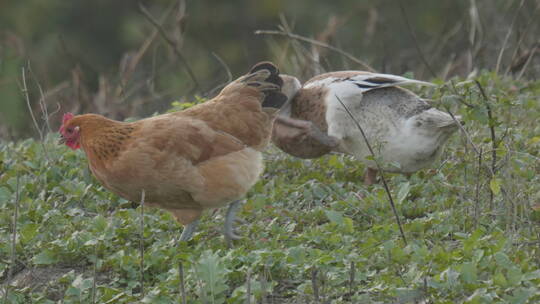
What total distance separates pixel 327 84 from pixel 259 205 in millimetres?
1056

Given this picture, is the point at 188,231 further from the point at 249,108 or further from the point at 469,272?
the point at 469,272

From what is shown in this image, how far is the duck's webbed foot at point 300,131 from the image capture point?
606 cm

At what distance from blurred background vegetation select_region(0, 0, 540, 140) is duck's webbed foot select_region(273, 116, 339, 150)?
235 cm

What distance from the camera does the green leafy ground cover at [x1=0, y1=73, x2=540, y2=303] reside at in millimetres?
4379

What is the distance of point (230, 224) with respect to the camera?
5.41 metres

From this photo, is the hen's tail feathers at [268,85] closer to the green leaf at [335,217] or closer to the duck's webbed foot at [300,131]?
the duck's webbed foot at [300,131]

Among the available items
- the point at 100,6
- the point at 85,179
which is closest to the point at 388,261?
the point at 85,179

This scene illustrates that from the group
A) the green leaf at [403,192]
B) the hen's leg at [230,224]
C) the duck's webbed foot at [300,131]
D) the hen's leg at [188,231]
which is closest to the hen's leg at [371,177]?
the duck's webbed foot at [300,131]

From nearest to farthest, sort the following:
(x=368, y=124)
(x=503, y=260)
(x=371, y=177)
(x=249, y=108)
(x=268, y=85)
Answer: (x=503, y=260)
(x=249, y=108)
(x=268, y=85)
(x=368, y=124)
(x=371, y=177)

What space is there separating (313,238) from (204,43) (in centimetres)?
1299

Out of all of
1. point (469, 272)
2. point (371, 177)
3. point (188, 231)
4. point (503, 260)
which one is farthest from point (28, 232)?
point (503, 260)

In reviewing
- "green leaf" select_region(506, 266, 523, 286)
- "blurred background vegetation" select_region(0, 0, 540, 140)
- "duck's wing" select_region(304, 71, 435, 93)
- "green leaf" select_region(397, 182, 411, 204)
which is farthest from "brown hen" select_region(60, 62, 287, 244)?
"blurred background vegetation" select_region(0, 0, 540, 140)

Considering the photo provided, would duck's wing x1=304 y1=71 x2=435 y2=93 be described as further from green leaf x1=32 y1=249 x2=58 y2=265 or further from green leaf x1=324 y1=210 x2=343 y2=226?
green leaf x1=32 y1=249 x2=58 y2=265

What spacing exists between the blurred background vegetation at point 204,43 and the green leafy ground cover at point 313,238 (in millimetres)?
2317
